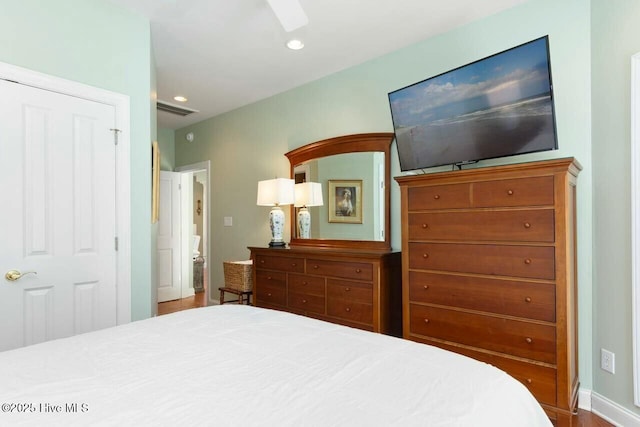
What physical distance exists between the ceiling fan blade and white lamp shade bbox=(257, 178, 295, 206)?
6.34ft

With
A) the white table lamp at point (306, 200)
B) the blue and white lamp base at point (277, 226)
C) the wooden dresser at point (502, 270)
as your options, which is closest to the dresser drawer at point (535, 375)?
the wooden dresser at point (502, 270)

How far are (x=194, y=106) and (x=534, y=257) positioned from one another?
4243 millimetres

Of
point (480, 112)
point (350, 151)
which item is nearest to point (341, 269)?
point (350, 151)

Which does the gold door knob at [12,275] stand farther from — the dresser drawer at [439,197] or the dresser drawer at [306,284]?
the dresser drawer at [439,197]

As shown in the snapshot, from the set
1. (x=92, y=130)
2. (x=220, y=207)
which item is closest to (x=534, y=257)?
(x=92, y=130)

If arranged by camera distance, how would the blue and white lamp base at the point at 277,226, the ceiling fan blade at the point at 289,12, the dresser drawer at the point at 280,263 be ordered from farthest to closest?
the blue and white lamp base at the point at 277,226 → the dresser drawer at the point at 280,263 → the ceiling fan blade at the point at 289,12

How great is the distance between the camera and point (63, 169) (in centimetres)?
223

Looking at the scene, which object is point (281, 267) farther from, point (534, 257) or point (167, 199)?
point (167, 199)

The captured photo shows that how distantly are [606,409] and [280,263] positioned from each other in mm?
2607

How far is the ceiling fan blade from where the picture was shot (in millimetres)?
1874

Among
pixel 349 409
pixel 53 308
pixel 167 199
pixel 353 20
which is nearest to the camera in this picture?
pixel 349 409

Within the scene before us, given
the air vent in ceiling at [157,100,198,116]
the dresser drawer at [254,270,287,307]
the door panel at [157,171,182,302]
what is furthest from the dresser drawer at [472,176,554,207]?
the door panel at [157,171,182,302]

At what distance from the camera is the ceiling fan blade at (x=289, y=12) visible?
1.87 meters

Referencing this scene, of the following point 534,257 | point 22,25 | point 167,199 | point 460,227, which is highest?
point 22,25
